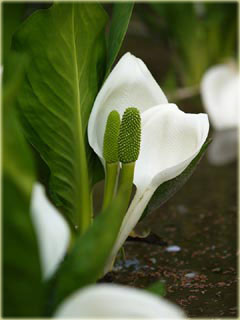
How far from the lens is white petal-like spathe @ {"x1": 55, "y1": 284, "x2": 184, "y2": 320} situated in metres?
0.33

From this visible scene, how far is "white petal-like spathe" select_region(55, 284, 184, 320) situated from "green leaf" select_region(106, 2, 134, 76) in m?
0.29

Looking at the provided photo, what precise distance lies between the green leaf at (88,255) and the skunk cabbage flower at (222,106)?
764 mm

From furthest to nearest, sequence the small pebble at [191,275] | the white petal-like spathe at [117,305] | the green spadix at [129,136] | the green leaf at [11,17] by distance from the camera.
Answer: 1. the green leaf at [11,17]
2. the small pebble at [191,275]
3. the green spadix at [129,136]
4. the white petal-like spathe at [117,305]

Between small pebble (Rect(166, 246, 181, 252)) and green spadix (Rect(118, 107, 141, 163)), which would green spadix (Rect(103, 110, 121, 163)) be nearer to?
green spadix (Rect(118, 107, 141, 163))

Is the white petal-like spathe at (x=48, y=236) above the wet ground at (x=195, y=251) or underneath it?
above

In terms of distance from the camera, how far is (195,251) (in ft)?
2.32

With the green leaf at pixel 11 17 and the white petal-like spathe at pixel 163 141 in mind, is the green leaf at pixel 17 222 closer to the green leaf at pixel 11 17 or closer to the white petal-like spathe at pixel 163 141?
the white petal-like spathe at pixel 163 141

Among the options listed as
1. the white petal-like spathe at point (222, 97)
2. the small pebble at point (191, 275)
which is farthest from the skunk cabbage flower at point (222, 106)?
the small pebble at point (191, 275)

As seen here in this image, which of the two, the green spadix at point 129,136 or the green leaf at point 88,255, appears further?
the green spadix at point 129,136

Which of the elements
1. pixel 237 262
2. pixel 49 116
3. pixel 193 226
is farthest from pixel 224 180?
pixel 49 116

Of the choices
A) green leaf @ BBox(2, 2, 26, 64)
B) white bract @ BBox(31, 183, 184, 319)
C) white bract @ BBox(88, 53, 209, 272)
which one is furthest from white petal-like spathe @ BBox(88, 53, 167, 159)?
green leaf @ BBox(2, 2, 26, 64)

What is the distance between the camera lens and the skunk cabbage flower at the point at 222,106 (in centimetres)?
117

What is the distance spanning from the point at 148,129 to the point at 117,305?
0.80ft

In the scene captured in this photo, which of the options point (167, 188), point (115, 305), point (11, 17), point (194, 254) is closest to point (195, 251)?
point (194, 254)
